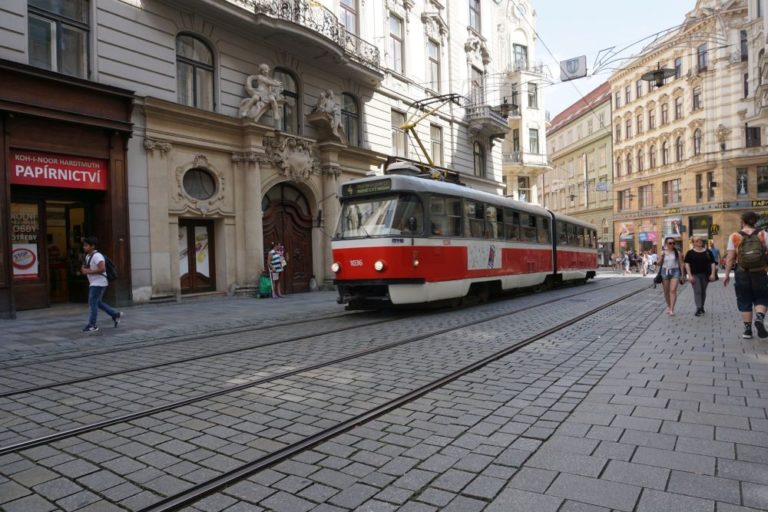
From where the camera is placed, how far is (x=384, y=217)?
1123 cm

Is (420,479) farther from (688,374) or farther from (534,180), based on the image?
(534,180)

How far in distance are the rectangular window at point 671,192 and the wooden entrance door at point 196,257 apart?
4469cm

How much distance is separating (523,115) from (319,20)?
24358 millimetres

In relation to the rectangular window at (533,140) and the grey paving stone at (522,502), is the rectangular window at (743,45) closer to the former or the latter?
the rectangular window at (533,140)

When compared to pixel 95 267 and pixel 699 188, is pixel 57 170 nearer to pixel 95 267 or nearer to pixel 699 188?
pixel 95 267

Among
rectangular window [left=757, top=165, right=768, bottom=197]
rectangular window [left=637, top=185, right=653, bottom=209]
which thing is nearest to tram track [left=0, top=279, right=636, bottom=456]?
rectangular window [left=757, top=165, right=768, bottom=197]

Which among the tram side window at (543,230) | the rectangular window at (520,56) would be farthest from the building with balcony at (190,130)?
the rectangular window at (520,56)

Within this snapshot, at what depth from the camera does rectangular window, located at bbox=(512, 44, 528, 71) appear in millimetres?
37188

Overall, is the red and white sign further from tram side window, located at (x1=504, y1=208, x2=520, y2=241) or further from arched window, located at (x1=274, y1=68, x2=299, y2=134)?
tram side window, located at (x1=504, y1=208, x2=520, y2=241)

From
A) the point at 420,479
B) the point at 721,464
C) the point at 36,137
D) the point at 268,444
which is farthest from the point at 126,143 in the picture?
the point at 721,464

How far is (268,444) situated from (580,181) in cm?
6605

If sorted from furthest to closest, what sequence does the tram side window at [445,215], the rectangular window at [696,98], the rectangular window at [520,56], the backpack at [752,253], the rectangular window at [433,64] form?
the rectangular window at [696,98] → the rectangular window at [520,56] → the rectangular window at [433,64] → the tram side window at [445,215] → the backpack at [752,253]

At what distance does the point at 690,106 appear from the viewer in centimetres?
4566

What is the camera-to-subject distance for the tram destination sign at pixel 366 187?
11289 millimetres
